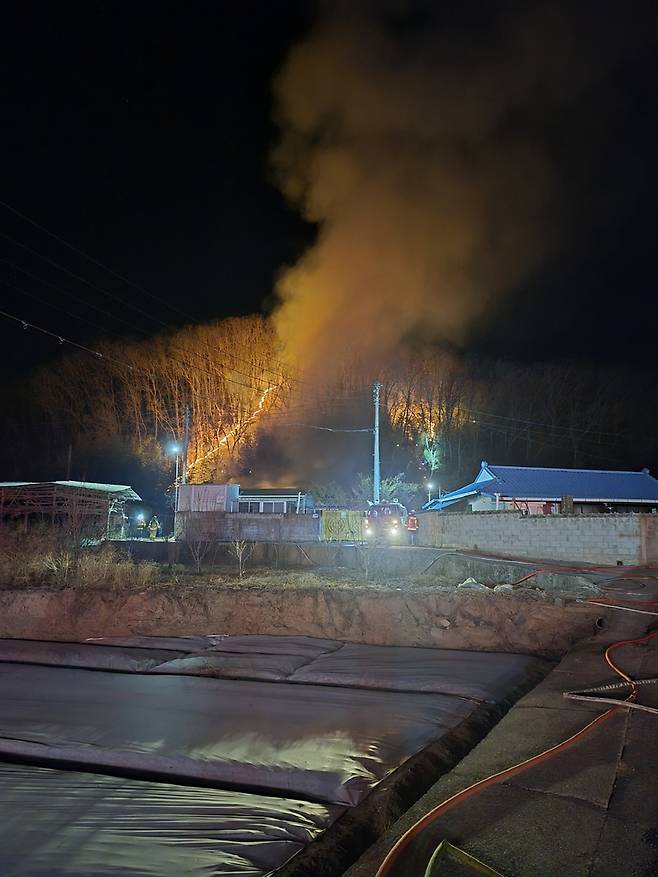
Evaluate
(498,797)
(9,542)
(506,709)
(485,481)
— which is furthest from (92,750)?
(485,481)

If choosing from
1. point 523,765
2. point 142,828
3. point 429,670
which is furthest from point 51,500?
point 523,765

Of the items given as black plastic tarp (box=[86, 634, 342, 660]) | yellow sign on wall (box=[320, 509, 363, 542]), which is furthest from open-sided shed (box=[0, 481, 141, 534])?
black plastic tarp (box=[86, 634, 342, 660])

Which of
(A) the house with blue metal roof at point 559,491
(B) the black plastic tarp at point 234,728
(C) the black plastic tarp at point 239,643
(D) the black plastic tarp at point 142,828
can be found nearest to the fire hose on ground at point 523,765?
(D) the black plastic tarp at point 142,828

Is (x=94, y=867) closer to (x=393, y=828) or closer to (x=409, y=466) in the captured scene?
(x=393, y=828)

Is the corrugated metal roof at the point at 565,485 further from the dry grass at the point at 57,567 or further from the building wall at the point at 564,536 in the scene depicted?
the dry grass at the point at 57,567

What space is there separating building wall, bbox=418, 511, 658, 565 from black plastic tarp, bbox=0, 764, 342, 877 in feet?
49.8

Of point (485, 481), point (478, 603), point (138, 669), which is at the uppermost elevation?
point (485, 481)

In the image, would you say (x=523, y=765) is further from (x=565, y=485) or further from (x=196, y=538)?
(x=565, y=485)

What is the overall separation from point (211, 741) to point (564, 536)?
15194 mm

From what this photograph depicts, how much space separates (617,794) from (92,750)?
4359 millimetres

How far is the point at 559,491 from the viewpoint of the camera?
29000mm

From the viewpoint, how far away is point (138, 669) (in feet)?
28.5

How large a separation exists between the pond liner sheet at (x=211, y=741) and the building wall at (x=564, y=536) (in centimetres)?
980

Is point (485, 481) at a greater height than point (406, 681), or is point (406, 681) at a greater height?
point (485, 481)
